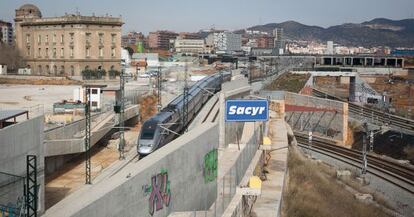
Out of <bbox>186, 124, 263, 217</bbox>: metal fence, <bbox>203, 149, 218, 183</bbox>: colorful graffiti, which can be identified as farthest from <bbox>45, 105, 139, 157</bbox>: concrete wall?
<bbox>186, 124, 263, 217</bbox>: metal fence

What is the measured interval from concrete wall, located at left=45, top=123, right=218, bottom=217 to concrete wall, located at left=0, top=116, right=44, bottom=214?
237 cm

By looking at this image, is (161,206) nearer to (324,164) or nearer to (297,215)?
(297,215)

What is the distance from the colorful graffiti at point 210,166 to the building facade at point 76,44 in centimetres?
5343

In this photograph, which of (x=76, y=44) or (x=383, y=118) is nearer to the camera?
(x=383, y=118)

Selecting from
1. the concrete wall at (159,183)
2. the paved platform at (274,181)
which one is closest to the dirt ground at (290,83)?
the paved platform at (274,181)

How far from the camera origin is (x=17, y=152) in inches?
617

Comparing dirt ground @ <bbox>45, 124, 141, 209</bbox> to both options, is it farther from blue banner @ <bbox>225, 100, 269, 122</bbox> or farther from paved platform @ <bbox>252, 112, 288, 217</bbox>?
paved platform @ <bbox>252, 112, 288, 217</bbox>

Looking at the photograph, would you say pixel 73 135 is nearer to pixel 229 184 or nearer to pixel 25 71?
pixel 229 184

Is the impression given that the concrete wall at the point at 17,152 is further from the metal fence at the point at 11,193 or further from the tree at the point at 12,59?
the tree at the point at 12,59

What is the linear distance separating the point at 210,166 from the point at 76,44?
5441 cm

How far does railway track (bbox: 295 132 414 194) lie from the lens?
2728 centimetres

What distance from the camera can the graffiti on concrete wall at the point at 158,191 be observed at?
12.3 m

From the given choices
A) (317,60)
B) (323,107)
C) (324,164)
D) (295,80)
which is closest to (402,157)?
(324,164)

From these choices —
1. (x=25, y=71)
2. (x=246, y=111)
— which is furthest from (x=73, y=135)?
(x=25, y=71)
